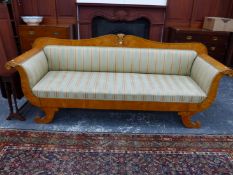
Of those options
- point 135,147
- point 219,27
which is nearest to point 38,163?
point 135,147

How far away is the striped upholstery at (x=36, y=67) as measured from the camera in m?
2.49

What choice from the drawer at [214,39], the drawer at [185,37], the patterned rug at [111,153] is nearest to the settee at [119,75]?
the patterned rug at [111,153]

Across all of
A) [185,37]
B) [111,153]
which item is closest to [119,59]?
[111,153]

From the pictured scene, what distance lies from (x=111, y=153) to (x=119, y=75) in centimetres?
118

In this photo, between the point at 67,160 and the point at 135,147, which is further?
the point at 135,147

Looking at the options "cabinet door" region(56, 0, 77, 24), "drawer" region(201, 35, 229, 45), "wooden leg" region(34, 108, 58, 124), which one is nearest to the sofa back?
"wooden leg" region(34, 108, 58, 124)

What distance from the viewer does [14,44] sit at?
14.6 feet

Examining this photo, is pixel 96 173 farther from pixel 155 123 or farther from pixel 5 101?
pixel 5 101

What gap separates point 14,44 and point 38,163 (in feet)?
10.5

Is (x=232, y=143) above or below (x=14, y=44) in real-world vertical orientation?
below

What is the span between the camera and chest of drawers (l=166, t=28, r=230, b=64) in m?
4.49

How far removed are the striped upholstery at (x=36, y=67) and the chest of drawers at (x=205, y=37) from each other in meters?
2.88

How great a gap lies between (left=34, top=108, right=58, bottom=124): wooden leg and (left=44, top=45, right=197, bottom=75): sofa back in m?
0.74

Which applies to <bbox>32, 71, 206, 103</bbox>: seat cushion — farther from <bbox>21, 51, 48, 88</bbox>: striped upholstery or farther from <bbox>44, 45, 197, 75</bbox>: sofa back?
<bbox>44, 45, 197, 75</bbox>: sofa back
